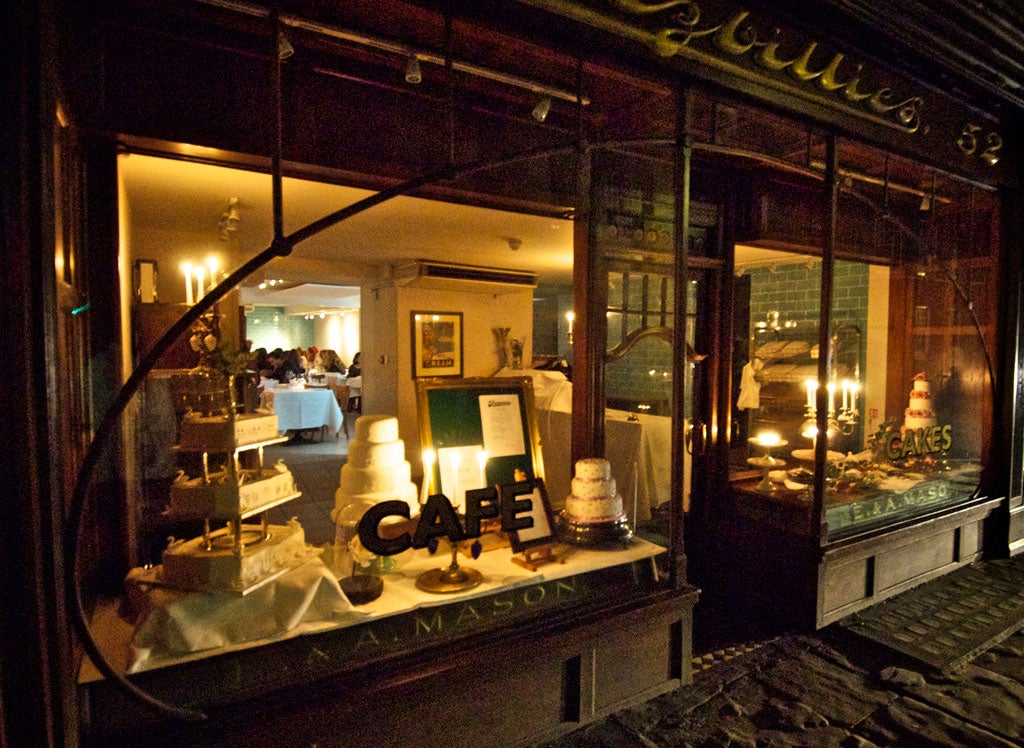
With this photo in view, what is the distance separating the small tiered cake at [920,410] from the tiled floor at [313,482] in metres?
4.95

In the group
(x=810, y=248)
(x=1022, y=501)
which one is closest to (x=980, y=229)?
(x=810, y=248)

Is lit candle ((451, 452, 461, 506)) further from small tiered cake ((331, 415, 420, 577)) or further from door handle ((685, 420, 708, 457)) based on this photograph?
door handle ((685, 420, 708, 457))

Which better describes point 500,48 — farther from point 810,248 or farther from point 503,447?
point 810,248

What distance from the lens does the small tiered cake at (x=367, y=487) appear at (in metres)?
2.65

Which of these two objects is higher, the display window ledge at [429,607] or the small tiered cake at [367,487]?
the small tiered cake at [367,487]

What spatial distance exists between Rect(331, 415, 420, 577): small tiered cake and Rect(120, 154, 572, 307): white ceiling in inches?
73.4

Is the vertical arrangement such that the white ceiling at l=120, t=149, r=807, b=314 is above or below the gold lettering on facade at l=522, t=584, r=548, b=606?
above

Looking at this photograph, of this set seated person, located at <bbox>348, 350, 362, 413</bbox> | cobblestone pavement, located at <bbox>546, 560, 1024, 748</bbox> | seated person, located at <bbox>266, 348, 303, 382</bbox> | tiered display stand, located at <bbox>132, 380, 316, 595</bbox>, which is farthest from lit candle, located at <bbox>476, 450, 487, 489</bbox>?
seated person, located at <bbox>348, 350, 362, 413</bbox>

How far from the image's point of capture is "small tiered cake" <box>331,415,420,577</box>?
265 centimetres

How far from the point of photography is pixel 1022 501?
5281 millimetres

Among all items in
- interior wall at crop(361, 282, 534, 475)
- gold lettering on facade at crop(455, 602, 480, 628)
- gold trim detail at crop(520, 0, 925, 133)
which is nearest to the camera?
gold trim detail at crop(520, 0, 925, 133)

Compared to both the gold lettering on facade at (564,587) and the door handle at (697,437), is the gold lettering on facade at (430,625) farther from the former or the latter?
the door handle at (697,437)

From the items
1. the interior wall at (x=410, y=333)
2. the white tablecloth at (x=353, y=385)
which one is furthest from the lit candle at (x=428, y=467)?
the white tablecloth at (x=353, y=385)

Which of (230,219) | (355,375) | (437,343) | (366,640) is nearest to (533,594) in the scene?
(366,640)
